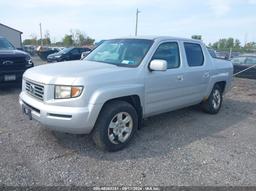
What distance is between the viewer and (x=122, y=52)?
475cm

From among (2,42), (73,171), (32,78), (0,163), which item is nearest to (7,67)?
(2,42)

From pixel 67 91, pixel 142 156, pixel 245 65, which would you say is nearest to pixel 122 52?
pixel 67 91

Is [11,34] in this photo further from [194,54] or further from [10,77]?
[194,54]

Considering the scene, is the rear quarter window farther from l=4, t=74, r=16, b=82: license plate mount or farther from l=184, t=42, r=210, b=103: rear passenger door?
l=4, t=74, r=16, b=82: license plate mount

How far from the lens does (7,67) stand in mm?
7832

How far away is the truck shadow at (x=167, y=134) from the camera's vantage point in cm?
409

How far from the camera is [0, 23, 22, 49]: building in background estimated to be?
41.3 metres

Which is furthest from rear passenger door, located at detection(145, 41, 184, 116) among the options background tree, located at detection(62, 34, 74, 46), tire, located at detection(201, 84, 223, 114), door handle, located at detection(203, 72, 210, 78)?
background tree, located at detection(62, 34, 74, 46)

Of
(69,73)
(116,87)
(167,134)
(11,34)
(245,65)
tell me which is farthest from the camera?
(11,34)

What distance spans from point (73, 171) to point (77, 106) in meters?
0.85

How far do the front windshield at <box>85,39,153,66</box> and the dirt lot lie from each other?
1.37m

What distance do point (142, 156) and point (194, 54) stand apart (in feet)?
8.83

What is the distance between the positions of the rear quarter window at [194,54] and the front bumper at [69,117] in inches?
101

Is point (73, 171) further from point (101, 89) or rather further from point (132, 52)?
point (132, 52)
